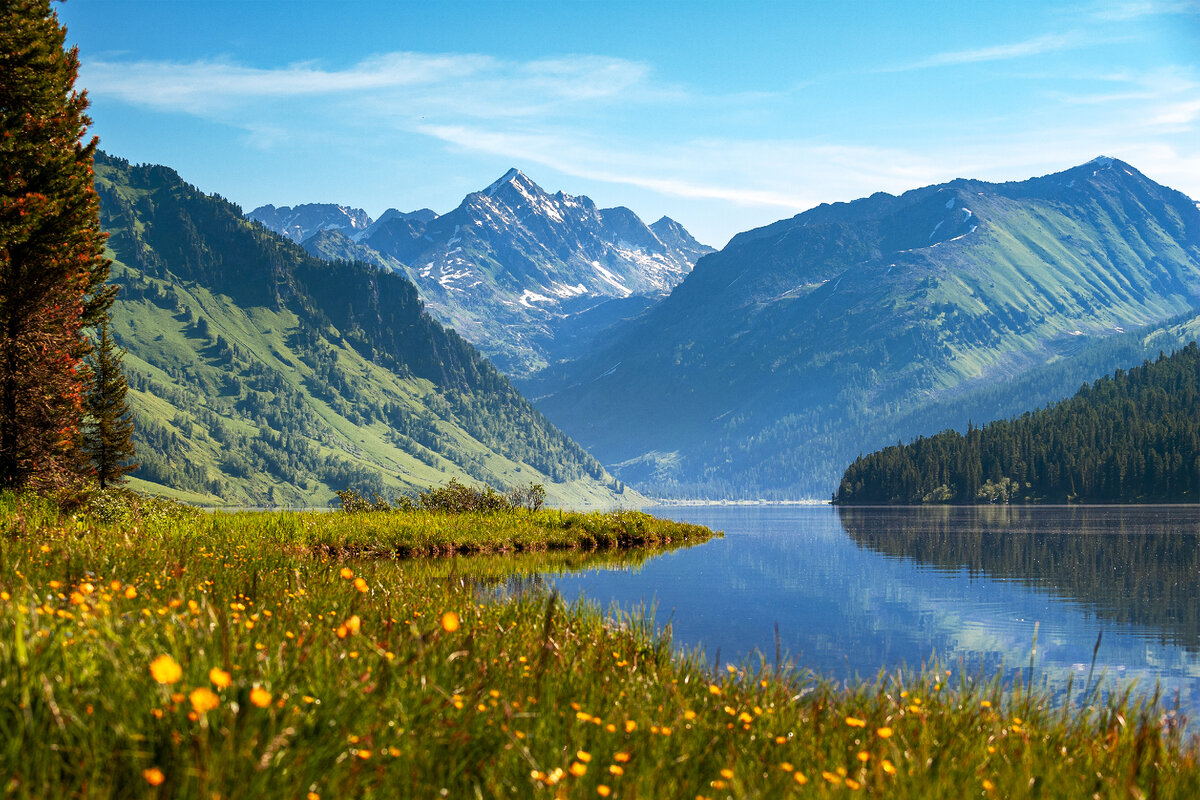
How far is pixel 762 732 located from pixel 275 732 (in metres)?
5.19

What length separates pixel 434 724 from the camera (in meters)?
8.05

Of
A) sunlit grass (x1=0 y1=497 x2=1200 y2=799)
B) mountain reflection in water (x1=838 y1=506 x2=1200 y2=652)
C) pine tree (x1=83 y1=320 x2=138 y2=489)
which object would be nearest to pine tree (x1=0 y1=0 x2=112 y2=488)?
sunlit grass (x1=0 y1=497 x2=1200 y2=799)

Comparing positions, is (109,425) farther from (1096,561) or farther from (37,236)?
(1096,561)

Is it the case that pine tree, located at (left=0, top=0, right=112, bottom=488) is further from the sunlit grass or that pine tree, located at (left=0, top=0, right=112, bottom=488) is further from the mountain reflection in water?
the mountain reflection in water

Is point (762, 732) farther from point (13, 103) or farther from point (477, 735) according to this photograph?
point (13, 103)

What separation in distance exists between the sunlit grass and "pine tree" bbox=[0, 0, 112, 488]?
29.7 meters

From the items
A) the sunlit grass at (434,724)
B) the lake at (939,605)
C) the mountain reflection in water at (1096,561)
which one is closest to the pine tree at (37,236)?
the lake at (939,605)

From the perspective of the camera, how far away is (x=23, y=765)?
6043 mm

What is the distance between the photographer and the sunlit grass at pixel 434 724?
634cm

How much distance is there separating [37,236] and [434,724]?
3863cm

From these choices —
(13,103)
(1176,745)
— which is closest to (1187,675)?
(1176,745)

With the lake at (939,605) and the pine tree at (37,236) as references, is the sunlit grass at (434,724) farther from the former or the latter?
the pine tree at (37,236)

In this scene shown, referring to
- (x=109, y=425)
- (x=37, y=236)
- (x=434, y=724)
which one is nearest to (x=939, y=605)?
(x=434, y=724)

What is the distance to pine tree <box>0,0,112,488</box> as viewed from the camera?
3709cm
